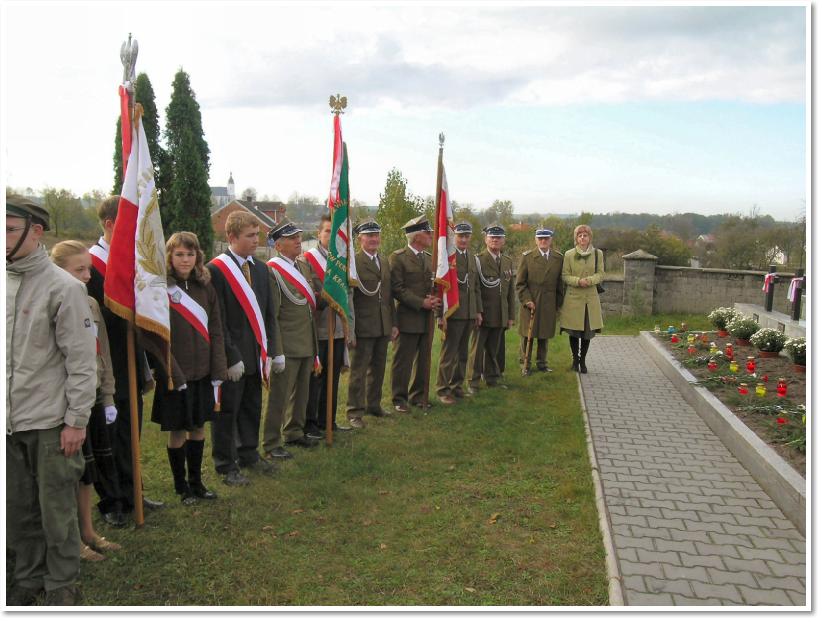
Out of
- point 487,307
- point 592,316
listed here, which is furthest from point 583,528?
point 592,316

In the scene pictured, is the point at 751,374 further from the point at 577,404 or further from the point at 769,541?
the point at 769,541

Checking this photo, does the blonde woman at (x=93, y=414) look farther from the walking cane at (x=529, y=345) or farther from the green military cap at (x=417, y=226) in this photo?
the walking cane at (x=529, y=345)

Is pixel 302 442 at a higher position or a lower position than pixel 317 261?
lower

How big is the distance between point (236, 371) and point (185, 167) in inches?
908

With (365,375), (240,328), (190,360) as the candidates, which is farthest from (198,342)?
(365,375)

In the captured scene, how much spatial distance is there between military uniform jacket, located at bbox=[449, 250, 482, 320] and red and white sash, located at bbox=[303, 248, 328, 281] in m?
2.10

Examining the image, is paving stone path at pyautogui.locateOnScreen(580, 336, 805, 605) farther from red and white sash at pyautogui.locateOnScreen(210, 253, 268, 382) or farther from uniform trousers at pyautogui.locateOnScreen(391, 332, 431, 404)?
red and white sash at pyautogui.locateOnScreen(210, 253, 268, 382)

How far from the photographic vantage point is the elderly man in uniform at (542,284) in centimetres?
912

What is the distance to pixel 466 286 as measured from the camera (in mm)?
7750

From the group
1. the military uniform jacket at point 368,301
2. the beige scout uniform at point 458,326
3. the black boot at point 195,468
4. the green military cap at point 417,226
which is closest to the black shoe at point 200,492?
the black boot at point 195,468

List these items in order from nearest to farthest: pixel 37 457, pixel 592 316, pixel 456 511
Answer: pixel 37 457, pixel 456 511, pixel 592 316

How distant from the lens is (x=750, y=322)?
945cm

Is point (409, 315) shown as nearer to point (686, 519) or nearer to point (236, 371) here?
point (236, 371)
